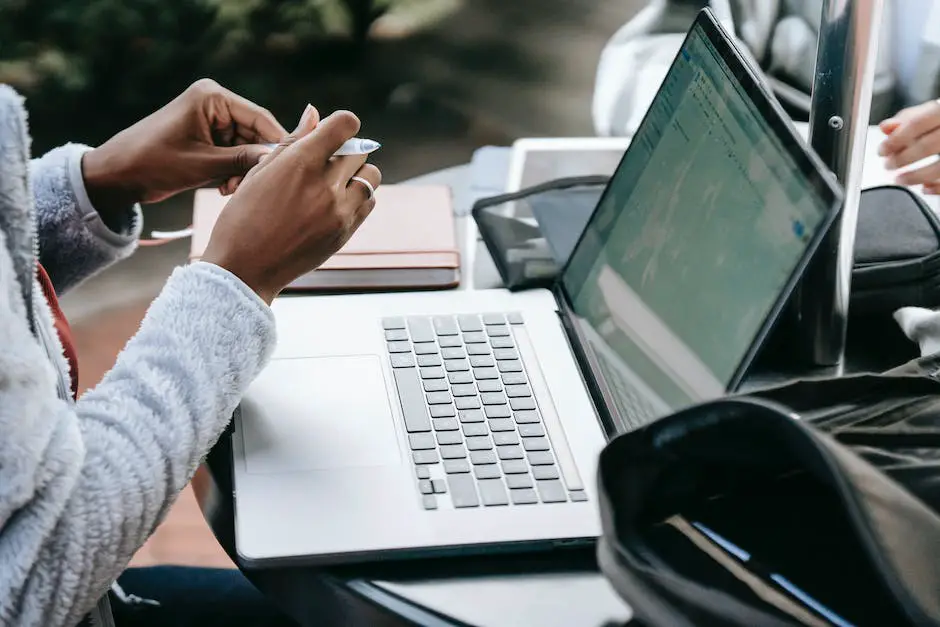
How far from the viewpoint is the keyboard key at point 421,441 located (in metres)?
0.70

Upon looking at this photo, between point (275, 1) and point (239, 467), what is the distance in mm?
1847

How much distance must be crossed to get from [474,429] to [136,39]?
180cm

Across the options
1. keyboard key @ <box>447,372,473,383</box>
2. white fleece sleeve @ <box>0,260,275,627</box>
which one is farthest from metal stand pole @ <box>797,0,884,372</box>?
white fleece sleeve @ <box>0,260,275,627</box>

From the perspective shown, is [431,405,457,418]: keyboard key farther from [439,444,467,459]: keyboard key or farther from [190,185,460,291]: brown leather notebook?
[190,185,460,291]: brown leather notebook

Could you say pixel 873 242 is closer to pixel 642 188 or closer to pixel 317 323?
pixel 642 188

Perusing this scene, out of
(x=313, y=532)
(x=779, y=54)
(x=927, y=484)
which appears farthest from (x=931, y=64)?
(x=313, y=532)

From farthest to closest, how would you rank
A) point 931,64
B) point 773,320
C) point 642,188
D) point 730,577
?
point 931,64 < point 642,188 < point 773,320 < point 730,577

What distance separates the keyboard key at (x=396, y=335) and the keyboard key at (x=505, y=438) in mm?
143

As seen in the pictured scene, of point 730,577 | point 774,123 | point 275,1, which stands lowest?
point 275,1

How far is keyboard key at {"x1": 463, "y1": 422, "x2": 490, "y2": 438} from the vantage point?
72cm

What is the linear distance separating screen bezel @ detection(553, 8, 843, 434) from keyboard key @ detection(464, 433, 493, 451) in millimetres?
89

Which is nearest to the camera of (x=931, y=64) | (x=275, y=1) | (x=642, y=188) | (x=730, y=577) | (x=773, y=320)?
(x=730, y=577)

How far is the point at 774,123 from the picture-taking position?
0.64m

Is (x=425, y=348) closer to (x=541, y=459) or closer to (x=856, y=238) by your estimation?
(x=541, y=459)
